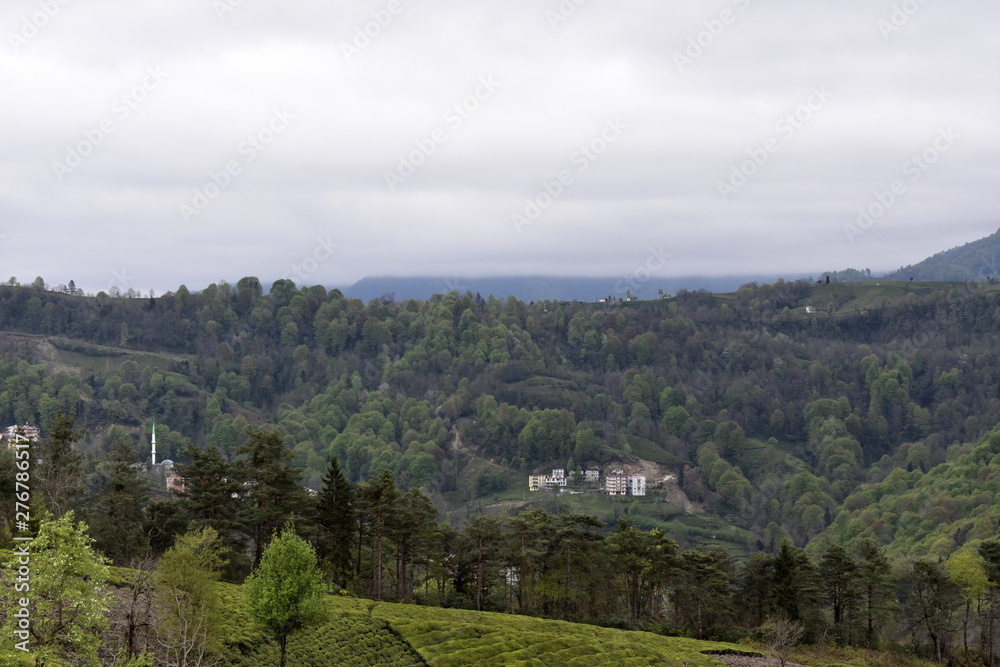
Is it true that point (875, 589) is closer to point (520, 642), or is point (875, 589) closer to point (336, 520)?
point (520, 642)

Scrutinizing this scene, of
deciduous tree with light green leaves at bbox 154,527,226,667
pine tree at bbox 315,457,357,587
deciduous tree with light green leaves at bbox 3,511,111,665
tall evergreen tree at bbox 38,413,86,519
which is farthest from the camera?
pine tree at bbox 315,457,357,587

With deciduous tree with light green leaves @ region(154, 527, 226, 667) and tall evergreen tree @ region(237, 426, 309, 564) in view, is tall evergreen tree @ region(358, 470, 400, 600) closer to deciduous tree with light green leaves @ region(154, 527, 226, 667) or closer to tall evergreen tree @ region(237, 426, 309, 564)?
tall evergreen tree @ region(237, 426, 309, 564)

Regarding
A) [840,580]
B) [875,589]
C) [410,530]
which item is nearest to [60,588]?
[410,530]

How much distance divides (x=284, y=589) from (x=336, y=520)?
2992 cm

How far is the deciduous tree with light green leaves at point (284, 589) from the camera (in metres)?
45.4

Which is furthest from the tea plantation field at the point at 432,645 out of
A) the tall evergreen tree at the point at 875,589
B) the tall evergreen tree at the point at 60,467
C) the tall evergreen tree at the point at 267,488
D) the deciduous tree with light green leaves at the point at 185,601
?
the tall evergreen tree at the point at 875,589

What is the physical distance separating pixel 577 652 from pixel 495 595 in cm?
2976

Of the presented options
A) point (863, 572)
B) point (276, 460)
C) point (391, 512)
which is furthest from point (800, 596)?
point (276, 460)

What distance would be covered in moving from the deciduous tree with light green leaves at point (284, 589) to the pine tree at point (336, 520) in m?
27.8

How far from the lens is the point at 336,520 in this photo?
75000 millimetres

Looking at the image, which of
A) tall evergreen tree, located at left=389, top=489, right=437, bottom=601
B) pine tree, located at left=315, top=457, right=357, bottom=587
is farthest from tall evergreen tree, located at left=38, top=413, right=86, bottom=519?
tall evergreen tree, located at left=389, top=489, right=437, bottom=601

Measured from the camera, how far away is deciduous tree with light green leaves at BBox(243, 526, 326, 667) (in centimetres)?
4538

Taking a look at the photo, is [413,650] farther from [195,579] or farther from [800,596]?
[800,596]

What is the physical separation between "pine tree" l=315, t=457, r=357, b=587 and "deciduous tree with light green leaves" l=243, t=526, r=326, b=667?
27.8m
